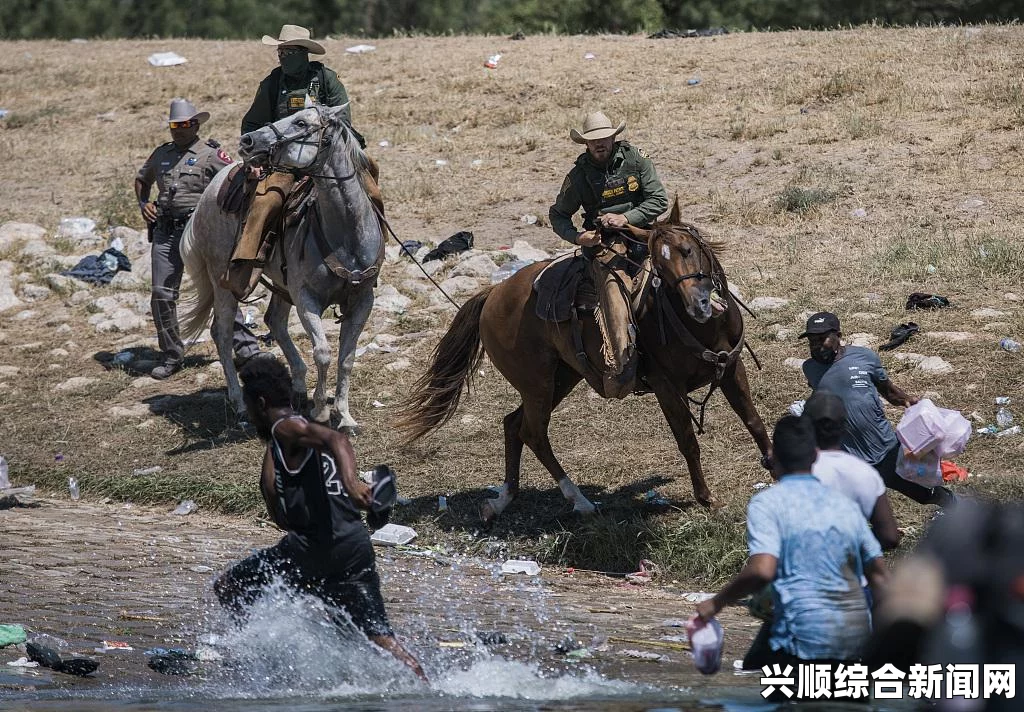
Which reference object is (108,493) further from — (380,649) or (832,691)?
(832,691)

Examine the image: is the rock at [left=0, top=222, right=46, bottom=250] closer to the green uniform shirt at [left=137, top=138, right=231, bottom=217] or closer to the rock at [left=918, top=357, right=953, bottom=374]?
the green uniform shirt at [left=137, top=138, right=231, bottom=217]

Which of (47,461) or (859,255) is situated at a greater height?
(859,255)

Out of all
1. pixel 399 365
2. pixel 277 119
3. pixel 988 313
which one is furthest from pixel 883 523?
pixel 399 365

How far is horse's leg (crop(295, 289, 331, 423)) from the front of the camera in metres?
10.8

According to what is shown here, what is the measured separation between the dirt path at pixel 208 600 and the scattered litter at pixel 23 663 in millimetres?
83

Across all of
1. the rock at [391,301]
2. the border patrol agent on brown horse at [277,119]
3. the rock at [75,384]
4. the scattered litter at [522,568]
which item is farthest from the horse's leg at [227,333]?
the scattered litter at [522,568]

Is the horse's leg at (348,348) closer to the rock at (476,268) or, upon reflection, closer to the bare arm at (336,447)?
the rock at (476,268)

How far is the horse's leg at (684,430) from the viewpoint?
8898mm

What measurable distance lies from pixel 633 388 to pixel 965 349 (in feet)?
9.91

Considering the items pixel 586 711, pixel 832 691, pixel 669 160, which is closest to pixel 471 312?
pixel 586 711

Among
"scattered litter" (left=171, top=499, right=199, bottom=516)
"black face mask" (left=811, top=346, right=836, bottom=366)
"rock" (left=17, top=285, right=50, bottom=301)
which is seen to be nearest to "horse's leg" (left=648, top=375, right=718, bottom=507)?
"black face mask" (left=811, top=346, right=836, bottom=366)

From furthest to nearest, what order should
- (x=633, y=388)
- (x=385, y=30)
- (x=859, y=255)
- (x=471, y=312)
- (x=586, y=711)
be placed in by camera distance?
(x=385, y=30), (x=859, y=255), (x=471, y=312), (x=633, y=388), (x=586, y=711)

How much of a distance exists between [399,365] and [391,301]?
4.63 feet

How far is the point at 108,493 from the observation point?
10.8 m
